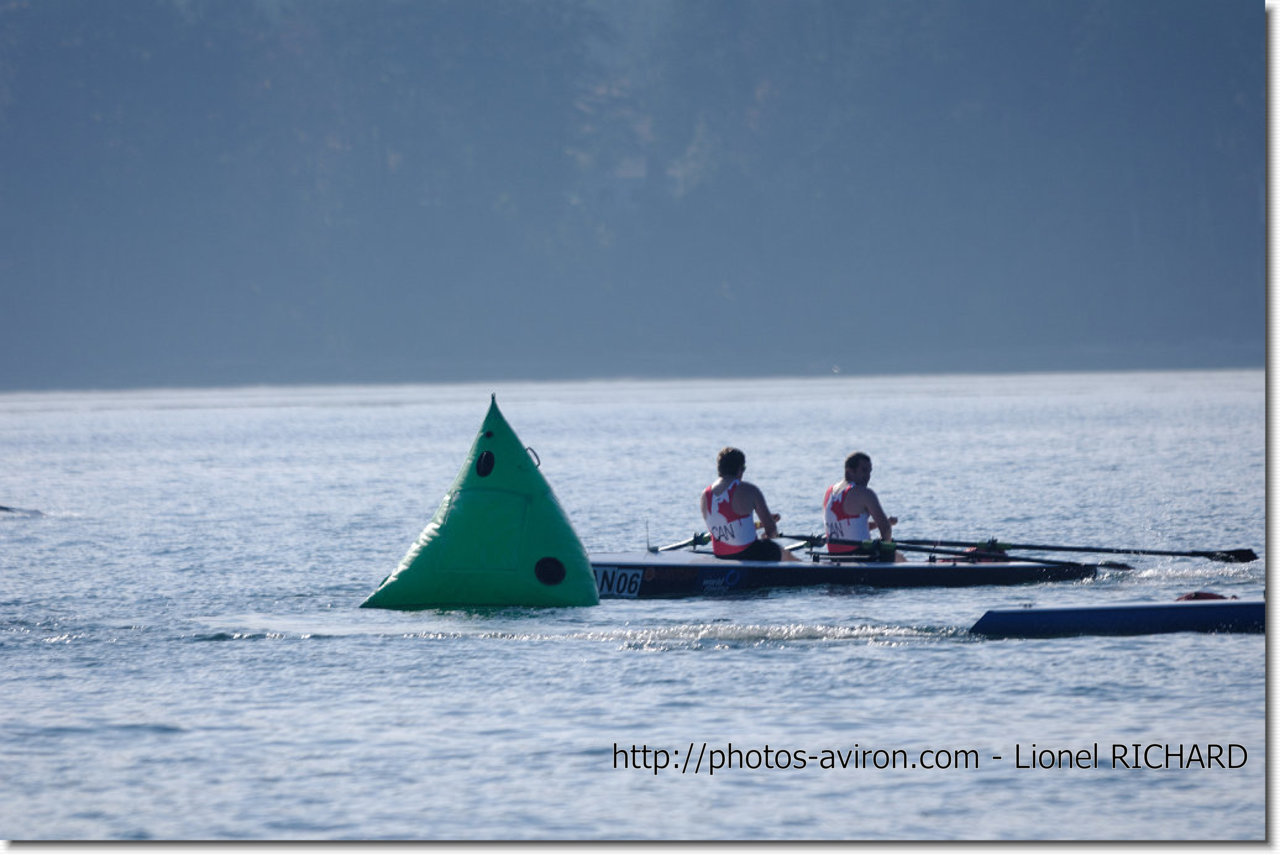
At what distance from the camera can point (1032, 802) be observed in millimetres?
10336

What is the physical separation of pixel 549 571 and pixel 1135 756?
24.2 ft

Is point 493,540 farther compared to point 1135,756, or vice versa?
point 493,540

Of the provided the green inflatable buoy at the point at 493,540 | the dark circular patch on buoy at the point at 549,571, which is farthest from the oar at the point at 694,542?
the green inflatable buoy at the point at 493,540

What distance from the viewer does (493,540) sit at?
17078 mm

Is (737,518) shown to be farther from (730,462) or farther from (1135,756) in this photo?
(1135,756)

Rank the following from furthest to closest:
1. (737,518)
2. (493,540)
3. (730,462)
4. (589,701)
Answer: (737,518) < (730,462) < (493,540) < (589,701)

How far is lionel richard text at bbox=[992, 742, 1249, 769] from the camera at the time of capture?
437 inches

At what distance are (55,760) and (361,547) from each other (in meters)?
15.4

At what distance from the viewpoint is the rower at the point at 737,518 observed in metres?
18.1

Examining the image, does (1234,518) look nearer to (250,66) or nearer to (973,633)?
(973,633)

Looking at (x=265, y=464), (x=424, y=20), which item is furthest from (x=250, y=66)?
(x=265, y=464)

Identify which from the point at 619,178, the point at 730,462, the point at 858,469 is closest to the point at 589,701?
the point at 730,462

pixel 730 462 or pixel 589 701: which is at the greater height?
pixel 730 462

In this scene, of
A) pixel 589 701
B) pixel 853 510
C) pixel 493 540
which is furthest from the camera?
pixel 853 510
